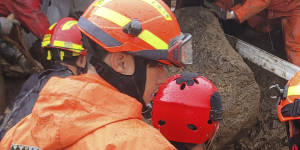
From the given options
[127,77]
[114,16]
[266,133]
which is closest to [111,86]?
[127,77]

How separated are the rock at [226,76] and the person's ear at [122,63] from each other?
2.27m

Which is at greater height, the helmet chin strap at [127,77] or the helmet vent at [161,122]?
the helmet chin strap at [127,77]

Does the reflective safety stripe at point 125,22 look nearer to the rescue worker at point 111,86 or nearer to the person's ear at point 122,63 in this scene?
the rescue worker at point 111,86

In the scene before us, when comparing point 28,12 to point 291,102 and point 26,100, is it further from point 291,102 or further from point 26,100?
point 291,102

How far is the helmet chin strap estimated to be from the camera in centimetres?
164

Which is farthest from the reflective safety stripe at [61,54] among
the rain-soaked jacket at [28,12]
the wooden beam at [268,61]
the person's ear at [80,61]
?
the wooden beam at [268,61]

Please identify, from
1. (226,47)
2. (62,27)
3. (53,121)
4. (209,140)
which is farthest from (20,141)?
(226,47)

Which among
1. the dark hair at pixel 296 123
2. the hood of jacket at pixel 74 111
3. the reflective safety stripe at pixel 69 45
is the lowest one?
the dark hair at pixel 296 123

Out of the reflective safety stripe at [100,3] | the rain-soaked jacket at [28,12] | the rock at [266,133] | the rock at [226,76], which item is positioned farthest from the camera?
the rain-soaked jacket at [28,12]

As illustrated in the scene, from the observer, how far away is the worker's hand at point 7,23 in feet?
15.5

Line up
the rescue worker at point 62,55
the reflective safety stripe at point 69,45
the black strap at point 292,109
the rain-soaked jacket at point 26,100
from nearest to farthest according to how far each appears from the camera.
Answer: the black strap at point 292,109, the rain-soaked jacket at point 26,100, the rescue worker at point 62,55, the reflective safety stripe at point 69,45

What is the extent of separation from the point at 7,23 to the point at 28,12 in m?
0.39

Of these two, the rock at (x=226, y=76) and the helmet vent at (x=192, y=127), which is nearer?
the helmet vent at (x=192, y=127)

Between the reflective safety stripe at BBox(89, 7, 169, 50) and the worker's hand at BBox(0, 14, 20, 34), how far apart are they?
3.64 metres
